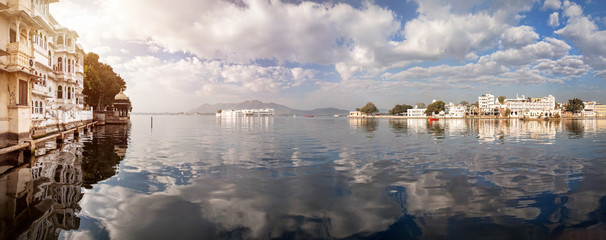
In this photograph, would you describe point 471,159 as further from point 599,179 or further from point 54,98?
point 54,98

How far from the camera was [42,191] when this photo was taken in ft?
35.6

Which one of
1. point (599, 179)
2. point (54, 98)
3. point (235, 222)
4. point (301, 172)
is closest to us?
point (235, 222)

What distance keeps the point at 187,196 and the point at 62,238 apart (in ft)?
12.8

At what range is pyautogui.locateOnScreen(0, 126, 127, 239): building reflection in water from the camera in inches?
299

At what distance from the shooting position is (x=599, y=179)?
Answer: 519 inches

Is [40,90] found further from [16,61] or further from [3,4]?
[3,4]

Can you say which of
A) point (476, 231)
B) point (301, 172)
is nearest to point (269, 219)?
point (476, 231)

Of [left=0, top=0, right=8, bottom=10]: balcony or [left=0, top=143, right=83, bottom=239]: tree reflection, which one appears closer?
[left=0, top=143, right=83, bottom=239]: tree reflection

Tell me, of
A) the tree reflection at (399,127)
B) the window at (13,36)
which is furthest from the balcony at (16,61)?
the tree reflection at (399,127)

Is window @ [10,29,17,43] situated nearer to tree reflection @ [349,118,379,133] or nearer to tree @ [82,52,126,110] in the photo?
tree @ [82,52,126,110]

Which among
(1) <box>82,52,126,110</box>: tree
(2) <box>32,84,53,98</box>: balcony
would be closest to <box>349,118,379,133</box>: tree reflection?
(2) <box>32,84,53,98</box>: balcony

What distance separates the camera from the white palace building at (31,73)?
2062 cm

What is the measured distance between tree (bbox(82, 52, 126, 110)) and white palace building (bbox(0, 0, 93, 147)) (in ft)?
61.3

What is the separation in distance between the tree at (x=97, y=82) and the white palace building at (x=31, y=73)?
18673mm
